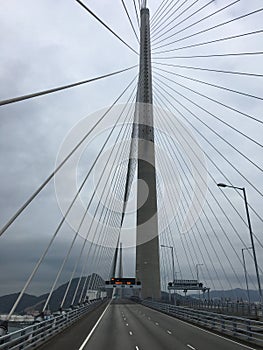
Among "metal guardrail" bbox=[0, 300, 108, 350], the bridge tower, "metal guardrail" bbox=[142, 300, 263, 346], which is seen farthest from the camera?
the bridge tower

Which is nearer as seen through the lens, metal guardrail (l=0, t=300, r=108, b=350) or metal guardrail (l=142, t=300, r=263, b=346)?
metal guardrail (l=0, t=300, r=108, b=350)

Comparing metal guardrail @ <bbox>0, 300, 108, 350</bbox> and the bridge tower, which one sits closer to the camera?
metal guardrail @ <bbox>0, 300, 108, 350</bbox>

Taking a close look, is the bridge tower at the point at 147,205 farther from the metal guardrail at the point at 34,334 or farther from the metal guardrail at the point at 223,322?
the metal guardrail at the point at 34,334

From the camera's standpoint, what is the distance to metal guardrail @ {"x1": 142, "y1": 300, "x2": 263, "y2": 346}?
18094mm

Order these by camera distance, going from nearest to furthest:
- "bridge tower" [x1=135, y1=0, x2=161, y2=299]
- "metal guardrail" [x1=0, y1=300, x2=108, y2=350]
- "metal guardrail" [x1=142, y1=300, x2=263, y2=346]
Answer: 1. "metal guardrail" [x1=0, y1=300, x2=108, y2=350]
2. "metal guardrail" [x1=142, y1=300, x2=263, y2=346]
3. "bridge tower" [x1=135, y1=0, x2=161, y2=299]

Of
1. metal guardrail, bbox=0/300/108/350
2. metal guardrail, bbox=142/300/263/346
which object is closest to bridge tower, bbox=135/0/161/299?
metal guardrail, bbox=142/300/263/346

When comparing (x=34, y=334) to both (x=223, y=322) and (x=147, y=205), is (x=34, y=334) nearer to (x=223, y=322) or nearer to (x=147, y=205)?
(x=223, y=322)

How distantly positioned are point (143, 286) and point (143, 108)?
86.8ft

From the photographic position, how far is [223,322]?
2292 cm

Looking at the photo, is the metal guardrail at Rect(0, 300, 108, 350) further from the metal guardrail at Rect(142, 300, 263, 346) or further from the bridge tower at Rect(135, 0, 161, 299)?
the bridge tower at Rect(135, 0, 161, 299)

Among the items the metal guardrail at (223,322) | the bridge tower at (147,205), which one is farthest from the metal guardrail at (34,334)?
the bridge tower at (147,205)

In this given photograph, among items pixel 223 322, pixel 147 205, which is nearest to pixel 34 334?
pixel 223 322

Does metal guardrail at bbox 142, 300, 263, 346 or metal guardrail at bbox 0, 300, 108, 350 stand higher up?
metal guardrail at bbox 142, 300, 263, 346

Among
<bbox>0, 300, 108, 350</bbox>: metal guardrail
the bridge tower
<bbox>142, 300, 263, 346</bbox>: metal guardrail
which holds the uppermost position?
the bridge tower
